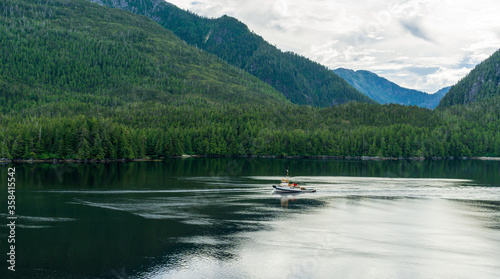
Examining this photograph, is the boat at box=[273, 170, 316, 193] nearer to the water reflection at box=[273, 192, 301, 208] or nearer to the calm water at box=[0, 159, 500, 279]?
the water reflection at box=[273, 192, 301, 208]

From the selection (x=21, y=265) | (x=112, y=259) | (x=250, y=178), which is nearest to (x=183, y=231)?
(x=112, y=259)

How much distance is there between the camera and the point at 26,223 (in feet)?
245

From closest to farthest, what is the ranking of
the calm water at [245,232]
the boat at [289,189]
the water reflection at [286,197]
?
the calm water at [245,232] → the water reflection at [286,197] → the boat at [289,189]

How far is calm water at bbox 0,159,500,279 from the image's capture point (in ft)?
183

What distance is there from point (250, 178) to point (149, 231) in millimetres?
85497

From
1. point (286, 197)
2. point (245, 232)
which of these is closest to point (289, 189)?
point (286, 197)

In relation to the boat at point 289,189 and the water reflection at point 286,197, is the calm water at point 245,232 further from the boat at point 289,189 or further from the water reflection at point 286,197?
the boat at point 289,189

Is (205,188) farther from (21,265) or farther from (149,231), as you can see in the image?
(21,265)

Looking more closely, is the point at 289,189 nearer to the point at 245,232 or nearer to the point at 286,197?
the point at 286,197

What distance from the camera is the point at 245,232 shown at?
73.5 meters

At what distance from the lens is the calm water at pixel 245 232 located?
5591cm

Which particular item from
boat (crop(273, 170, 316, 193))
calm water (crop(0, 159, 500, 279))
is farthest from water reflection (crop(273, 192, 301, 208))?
boat (crop(273, 170, 316, 193))

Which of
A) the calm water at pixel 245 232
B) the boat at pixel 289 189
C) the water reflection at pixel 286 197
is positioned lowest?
the calm water at pixel 245 232

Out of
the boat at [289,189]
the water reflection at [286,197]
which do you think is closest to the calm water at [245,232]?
the water reflection at [286,197]
